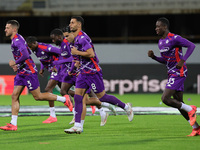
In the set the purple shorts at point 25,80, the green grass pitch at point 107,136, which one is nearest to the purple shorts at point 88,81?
the green grass pitch at point 107,136

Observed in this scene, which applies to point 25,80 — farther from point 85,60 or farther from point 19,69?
point 85,60

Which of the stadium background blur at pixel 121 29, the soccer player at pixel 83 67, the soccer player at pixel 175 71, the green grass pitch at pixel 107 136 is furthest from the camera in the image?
the stadium background blur at pixel 121 29

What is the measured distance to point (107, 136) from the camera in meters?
8.54

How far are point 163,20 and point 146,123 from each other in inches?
Result: 116

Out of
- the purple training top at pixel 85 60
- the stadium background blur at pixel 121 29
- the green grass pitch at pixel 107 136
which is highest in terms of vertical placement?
the purple training top at pixel 85 60

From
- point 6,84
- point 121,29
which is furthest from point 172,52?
point 121,29

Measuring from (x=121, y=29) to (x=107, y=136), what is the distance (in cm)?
2230

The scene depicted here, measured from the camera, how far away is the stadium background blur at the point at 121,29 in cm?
2417

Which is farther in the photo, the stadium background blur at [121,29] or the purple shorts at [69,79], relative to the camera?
the stadium background blur at [121,29]

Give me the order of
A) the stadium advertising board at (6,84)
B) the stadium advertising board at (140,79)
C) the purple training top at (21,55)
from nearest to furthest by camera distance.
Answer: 1. the purple training top at (21,55)
2. the stadium advertising board at (6,84)
3. the stadium advertising board at (140,79)

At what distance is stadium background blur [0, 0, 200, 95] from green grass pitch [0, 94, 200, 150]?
41.0 ft

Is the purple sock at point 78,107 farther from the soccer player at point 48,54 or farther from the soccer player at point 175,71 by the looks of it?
the soccer player at point 48,54

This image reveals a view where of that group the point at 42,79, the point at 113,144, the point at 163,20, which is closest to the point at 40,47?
the point at 163,20

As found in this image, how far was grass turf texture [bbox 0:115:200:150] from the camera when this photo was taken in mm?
7340
